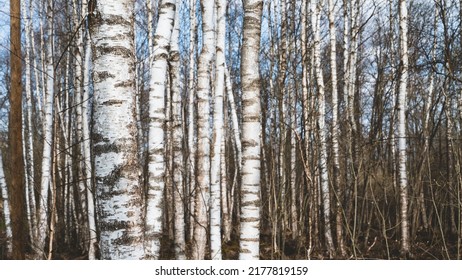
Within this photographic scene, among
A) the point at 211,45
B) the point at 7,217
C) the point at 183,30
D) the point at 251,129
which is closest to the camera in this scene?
the point at 251,129

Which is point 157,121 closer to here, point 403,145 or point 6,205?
point 403,145

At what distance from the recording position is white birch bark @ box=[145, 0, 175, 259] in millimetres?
3531

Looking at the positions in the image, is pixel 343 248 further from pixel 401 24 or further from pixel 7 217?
pixel 7 217

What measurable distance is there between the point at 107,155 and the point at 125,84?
0.35 metres

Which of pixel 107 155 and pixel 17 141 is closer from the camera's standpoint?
pixel 107 155

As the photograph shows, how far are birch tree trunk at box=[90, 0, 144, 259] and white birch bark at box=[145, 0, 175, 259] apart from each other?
1.74 meters

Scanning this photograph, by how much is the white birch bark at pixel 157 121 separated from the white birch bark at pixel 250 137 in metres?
0.97

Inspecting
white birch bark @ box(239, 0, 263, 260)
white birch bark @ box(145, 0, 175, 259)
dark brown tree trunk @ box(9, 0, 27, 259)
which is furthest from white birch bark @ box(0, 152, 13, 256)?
white birch bark @ box(239, 0, 263, 260)

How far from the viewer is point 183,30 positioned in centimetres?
1055

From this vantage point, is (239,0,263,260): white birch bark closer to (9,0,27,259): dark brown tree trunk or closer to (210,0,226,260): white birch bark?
(210,0,226,260): white birch bark

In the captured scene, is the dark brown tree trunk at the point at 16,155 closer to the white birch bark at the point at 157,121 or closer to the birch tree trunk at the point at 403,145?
the white birch bark at the point at 157,121

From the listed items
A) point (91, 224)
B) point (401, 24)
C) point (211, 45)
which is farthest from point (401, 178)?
point (91, 224)

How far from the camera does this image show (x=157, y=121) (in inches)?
147
